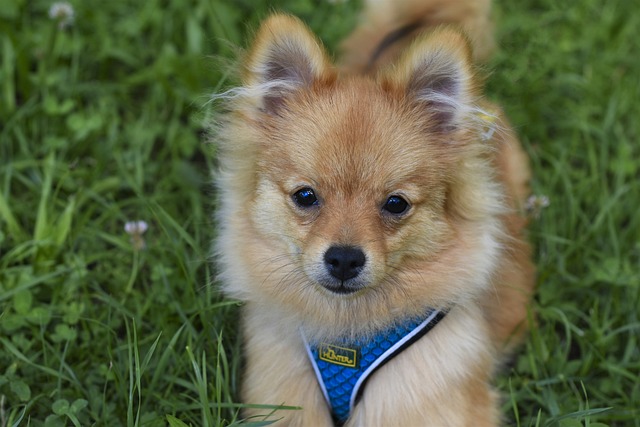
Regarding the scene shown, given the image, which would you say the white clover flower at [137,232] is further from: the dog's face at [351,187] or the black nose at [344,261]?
the black nose at [344,261]

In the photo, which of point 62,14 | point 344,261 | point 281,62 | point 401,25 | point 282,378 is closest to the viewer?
point 344,261

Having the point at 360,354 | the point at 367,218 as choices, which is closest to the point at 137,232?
the point at 360,354

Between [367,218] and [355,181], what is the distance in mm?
138

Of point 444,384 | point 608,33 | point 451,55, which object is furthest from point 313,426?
point 608,33

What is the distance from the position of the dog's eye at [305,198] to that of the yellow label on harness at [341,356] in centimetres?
58

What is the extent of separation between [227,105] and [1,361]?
1.45 metres

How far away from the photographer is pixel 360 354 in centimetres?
298

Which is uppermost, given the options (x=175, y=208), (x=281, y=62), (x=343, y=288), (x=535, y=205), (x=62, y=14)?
(x=281, y=62)

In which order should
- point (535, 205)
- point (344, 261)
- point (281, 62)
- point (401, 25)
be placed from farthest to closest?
1. point (535, 205)
2. point (401, 25)
3. point (281, 62)
4. point (344, 261)

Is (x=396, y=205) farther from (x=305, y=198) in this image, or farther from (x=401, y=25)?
(x=401, y=25)

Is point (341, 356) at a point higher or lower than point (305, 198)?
lower

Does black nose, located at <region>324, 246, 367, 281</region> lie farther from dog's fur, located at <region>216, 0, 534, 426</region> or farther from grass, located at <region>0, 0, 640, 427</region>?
grass, located at <region>0, 0, 640, 427</region>

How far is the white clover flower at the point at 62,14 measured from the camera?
4.46 metres

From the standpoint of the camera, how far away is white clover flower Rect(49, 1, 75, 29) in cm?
446
